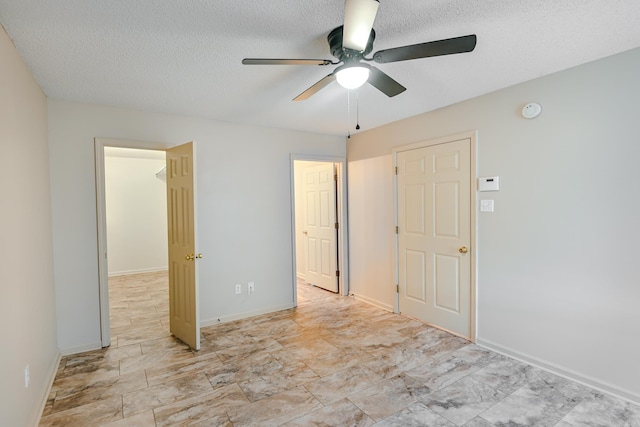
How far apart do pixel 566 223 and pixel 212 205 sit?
3400 mm

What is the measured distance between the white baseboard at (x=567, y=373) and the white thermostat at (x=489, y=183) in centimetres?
145

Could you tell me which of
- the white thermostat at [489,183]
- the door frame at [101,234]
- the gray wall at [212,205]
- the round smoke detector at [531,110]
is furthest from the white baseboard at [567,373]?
the door frame at [101,234]

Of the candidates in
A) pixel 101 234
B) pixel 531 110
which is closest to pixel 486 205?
pixel 531 110

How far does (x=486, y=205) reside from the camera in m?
3.02

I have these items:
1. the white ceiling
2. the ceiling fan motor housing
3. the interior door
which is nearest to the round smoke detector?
the white ceiling

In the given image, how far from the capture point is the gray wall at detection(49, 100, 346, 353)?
2.98 meters

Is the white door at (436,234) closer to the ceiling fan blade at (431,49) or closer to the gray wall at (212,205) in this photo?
the gray wall at (212,205)

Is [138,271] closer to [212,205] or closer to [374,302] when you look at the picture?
[212,205]

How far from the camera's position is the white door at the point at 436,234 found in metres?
3.22

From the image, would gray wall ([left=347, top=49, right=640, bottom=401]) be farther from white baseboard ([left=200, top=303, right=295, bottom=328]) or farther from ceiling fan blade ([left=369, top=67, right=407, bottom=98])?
white baseboard ([left=200, top=303, right=295, bottom=328])

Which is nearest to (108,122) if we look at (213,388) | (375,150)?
(213,388)

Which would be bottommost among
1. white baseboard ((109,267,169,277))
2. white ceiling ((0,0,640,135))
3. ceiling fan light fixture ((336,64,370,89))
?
white baseboard ((109,267,169,277))

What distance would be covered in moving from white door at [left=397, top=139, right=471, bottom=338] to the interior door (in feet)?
7.70

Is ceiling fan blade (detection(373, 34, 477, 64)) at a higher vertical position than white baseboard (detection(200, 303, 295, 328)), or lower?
higher
